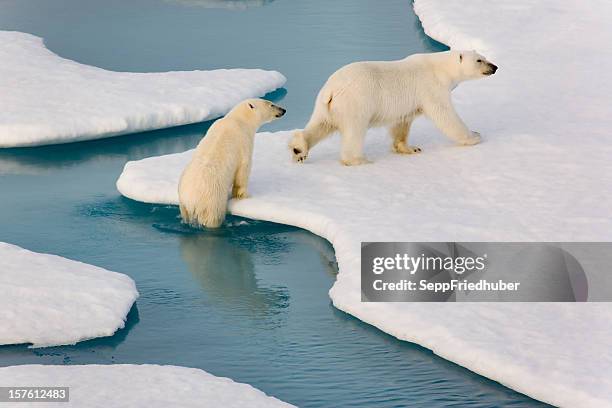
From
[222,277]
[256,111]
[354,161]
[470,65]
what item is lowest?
[222,277]

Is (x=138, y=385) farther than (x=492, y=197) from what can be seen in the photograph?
No

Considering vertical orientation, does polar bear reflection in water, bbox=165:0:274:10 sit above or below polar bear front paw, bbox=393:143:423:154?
above

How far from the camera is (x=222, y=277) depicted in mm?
7605

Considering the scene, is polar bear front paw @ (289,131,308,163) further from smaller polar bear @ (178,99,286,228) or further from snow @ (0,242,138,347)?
snow @ (0,242,138,347)

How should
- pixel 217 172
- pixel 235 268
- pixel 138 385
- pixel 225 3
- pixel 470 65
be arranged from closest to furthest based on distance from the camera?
pixel 138 385 → pixel 235 268 → pixel 217 172 → pixel 470 65 → pixel 225 3

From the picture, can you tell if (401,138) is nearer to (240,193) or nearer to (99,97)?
(240,193)

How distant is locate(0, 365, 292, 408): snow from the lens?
5.66 meters

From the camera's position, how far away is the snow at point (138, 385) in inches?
223

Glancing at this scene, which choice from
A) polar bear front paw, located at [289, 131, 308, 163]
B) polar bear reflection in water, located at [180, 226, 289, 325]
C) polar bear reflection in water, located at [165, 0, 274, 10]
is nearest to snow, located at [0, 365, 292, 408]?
polar bear reflection in water, located at [180, 226, 289, 325]

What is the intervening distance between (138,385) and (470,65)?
430 centimetres

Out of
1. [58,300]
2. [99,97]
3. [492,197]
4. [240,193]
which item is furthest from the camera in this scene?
[99,97]

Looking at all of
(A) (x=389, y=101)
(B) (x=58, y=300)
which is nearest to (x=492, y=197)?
(A) (x=389, y=101)

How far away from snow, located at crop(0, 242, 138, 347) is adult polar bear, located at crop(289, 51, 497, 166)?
7.23ft

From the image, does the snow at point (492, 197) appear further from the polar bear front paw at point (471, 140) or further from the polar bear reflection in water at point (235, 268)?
the polar bear reflection in water at point (235, 268)
